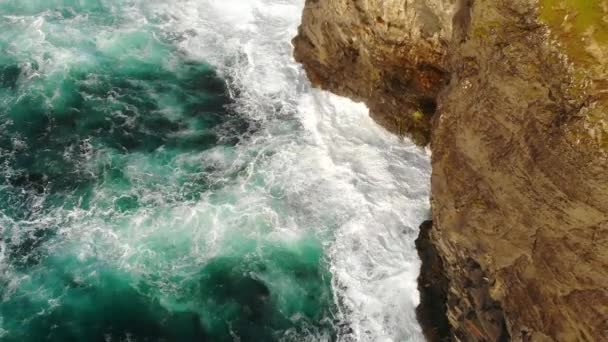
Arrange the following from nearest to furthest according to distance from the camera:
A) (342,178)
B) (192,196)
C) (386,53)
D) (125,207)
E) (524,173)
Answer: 1. (524,173)
2. (125,207)
3. (192,196)
4. (386,53)
5. (342,178)

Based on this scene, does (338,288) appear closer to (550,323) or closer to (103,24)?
(550,323)

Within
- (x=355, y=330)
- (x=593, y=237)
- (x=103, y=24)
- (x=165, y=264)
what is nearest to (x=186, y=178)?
(x=165, y=264)

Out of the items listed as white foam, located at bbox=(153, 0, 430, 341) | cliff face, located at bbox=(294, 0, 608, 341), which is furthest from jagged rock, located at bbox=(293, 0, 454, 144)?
cliff face, located at bbox=(294, 0, 608, 341)

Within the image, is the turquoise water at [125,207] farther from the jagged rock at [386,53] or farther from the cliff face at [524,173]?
the cliff face at [524,173]

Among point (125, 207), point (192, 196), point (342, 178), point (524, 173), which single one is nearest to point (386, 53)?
point (342, 178)

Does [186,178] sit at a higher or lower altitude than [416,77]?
lower

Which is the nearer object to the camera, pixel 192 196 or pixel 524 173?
pixel 524 173

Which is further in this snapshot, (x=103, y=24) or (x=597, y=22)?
(x=103, y=24)

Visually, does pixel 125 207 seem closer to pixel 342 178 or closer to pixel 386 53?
pixel 342 178
